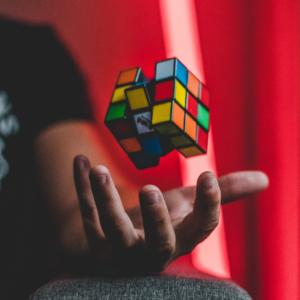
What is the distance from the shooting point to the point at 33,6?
853mm

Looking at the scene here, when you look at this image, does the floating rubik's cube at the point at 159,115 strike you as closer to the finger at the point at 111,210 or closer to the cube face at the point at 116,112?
the cube face at the point at 116,112

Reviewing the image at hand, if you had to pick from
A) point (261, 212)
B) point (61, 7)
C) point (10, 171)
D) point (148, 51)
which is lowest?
point (261, 212)

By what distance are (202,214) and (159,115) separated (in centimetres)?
17

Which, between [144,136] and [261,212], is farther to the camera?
[261,212]

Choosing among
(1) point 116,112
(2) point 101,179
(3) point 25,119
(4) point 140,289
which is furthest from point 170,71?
(3) point 25,119

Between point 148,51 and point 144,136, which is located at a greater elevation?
point 148,51

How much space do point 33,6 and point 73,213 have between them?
736mm

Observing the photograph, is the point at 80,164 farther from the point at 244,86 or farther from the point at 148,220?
the point at 244,86

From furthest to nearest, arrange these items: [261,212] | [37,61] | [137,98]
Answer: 1. [37,61]
2. [261,212]
3. [137,98]

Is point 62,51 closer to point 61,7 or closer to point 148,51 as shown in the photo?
point 61,7

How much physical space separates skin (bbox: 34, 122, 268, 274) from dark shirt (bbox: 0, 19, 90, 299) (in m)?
0.10

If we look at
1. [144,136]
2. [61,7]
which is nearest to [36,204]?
[144,136]

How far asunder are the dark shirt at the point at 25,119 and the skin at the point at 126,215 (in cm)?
10

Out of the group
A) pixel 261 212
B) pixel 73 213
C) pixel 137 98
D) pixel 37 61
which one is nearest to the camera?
pixel 137 98
